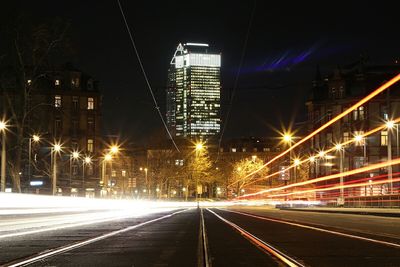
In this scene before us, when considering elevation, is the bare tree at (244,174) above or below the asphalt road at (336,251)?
above

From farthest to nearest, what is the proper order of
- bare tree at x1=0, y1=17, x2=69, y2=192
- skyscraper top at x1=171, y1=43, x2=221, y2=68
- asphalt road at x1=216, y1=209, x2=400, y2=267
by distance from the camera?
skyscraper top at x1=171, y1=43, x2=221, y2=68 → bare tree at x1=0, y1=17, x2=69, y2=192 → asphalt road at x1=216, y1=209, x2=400, y2=267

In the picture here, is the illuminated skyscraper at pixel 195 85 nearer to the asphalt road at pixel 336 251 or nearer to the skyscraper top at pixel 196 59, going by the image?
the skyscraper top at pixel 196 59

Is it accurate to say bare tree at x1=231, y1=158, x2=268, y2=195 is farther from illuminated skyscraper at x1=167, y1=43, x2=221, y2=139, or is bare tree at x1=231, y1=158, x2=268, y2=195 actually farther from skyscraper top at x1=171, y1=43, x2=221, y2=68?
illuminated skyscraper at x1=167, y1=43, x2=221, y2=139

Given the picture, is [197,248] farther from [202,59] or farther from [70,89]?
[70,89]

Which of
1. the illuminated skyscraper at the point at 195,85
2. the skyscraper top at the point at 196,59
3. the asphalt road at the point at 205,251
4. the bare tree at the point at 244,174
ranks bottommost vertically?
the asphalt road at the point at 205,251

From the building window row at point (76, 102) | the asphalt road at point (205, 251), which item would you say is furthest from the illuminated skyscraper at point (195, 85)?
the building window row at point (76, 102)

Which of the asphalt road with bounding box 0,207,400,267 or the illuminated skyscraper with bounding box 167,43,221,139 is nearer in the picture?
the asphalt road with bounding box 0,207,400,267

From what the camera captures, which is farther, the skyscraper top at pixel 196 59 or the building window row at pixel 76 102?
the building window row at pixel 76 102

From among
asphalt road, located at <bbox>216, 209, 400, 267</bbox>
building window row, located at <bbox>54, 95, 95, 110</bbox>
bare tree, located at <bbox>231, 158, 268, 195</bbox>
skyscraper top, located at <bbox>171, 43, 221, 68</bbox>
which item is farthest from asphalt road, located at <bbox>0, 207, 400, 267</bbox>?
bare tree, located at <bbox>231, 158, 268, 195</bbox>

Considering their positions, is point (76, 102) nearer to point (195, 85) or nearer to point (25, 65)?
point (25, 65)

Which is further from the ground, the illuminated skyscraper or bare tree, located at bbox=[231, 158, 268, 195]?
the illuminated skyscraper

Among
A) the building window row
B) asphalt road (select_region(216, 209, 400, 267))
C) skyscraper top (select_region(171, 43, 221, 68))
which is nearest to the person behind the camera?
asphalt road (select_region(216, 209, 400, 267))

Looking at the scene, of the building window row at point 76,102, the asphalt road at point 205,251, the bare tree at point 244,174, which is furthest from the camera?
the bare tree at point 244,174

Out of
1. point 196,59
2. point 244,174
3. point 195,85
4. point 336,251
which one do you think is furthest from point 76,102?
point 336,251
